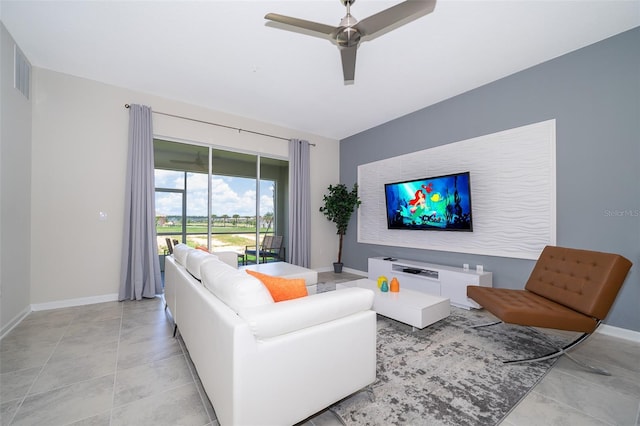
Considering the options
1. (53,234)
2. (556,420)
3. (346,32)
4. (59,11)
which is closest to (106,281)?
(53,234)

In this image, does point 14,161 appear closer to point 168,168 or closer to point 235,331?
point 168,168

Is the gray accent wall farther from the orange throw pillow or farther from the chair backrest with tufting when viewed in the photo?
the orange throw pillow

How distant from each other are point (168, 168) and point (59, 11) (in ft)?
7.44

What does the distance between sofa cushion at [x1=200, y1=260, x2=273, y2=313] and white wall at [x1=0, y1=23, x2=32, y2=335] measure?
2.69m

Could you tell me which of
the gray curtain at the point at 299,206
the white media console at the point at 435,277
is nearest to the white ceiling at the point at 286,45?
the gray curtain at the point at 299,206

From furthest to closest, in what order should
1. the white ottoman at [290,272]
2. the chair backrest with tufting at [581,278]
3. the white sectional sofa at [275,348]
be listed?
the white ottoman at [290,272]
the chair backrest with tufting at [581,278]
the white sectional sofa at [275,348]

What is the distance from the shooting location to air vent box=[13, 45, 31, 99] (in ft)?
9.38

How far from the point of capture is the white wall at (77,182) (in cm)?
335

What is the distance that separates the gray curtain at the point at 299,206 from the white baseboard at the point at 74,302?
295cm

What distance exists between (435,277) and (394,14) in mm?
3360

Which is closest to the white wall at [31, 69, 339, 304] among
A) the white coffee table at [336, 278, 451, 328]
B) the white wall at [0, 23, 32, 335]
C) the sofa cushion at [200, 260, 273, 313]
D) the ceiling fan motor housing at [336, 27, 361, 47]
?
the white wall at [0, 23, 32, 335]

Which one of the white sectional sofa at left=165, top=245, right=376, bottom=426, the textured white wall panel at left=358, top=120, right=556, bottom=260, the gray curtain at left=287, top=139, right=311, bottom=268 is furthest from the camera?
the gray curtain at left=287, top=139, right=311, bottom=268

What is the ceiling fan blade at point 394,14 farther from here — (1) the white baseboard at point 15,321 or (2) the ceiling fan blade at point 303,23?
(1) the white baseboard at point 15,321

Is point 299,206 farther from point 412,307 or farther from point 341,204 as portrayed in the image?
point 412,307
